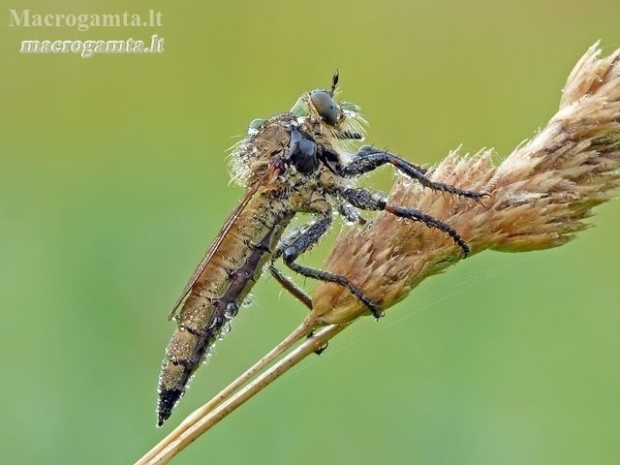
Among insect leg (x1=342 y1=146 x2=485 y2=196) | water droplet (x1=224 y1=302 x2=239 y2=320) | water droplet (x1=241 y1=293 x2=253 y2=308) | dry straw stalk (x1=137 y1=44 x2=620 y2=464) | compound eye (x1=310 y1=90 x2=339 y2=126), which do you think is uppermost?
compound eye (x1=310 y1=90 x2=339 y2=126)

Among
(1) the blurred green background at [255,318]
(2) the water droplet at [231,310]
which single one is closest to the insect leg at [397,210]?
(1) the blurred green background at [255,318]

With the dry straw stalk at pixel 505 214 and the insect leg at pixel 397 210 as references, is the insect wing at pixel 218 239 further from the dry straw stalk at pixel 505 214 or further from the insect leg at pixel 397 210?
the dry straw stalk at pixel 505 214

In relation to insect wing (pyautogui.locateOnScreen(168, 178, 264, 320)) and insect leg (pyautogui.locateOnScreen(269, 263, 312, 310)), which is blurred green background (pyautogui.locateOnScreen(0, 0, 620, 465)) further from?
insect wing (pyautogui.locateOnScreen(168, 178, 264, 320))

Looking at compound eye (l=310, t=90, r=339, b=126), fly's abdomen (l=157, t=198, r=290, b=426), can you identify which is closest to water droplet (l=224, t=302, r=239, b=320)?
fly's abdomen (l=157, t=198, r=290, b=426)

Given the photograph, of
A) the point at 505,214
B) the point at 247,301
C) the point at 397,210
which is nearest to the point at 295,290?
the point at 247,301

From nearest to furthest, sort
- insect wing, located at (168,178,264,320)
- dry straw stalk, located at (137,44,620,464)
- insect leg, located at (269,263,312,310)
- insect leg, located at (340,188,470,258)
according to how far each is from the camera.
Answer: dry straw stalk, located at (137,44,620,464), insect leg, located at (340,188,470,258), insect wing, located at (168,178,264,320), insect leg, located at (269,263,312,310)

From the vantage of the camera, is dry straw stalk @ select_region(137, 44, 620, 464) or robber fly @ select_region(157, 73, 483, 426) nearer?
dry straw stalk @ select_region(137, 44, 620, 464)

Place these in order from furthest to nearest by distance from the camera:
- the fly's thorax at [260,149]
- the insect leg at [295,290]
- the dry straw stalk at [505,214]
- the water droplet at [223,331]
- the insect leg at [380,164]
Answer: the fly's thorax at [260,149] → the insect leg at [295,290] → the water droplet at [223,331] → the insect leg at [380,164] → the dry straw stalk at [505,214]

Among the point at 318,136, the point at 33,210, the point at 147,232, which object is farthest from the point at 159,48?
the point at 318,136
